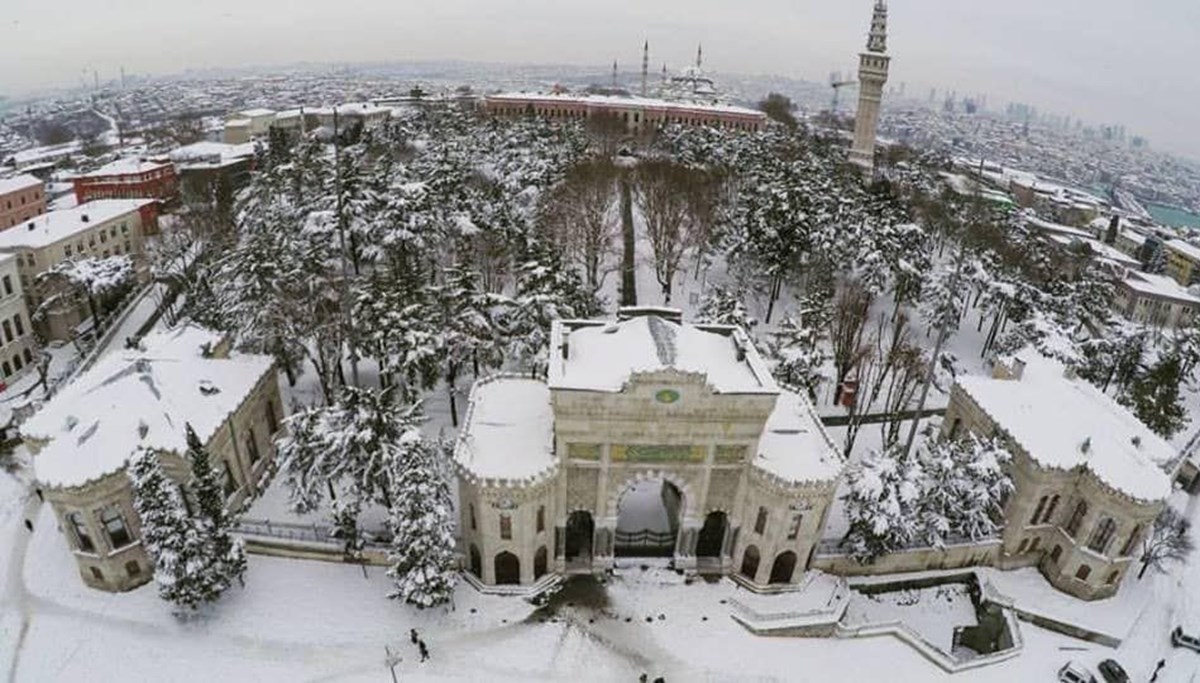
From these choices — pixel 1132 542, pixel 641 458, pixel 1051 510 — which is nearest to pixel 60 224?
pixel 641 458

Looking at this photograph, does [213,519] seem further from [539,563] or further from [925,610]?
[925,610]

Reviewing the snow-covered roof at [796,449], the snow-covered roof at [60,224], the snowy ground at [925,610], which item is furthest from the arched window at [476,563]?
the snow-covered roof at [60,224]

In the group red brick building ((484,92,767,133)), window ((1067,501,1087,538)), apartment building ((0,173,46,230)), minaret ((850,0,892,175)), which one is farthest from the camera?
red brick building ((484,92,767,133))

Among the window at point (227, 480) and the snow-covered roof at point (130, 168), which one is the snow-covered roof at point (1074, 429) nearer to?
the window at point (227, 480)

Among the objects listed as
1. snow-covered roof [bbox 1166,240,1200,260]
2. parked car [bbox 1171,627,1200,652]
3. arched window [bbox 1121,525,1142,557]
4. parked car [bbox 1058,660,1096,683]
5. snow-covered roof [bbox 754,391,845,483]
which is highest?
snow-covered roof [bbox 754,391,845,483]

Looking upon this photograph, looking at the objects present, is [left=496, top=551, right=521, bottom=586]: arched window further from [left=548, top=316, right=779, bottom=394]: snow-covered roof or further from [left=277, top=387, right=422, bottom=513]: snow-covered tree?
[left=548, top=316, right=779, bottom=394]: snow-covered roof

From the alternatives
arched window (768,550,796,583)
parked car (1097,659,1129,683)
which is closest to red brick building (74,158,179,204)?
arched window (768,550,796,583)

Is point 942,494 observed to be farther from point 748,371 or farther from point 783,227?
point 783,227
